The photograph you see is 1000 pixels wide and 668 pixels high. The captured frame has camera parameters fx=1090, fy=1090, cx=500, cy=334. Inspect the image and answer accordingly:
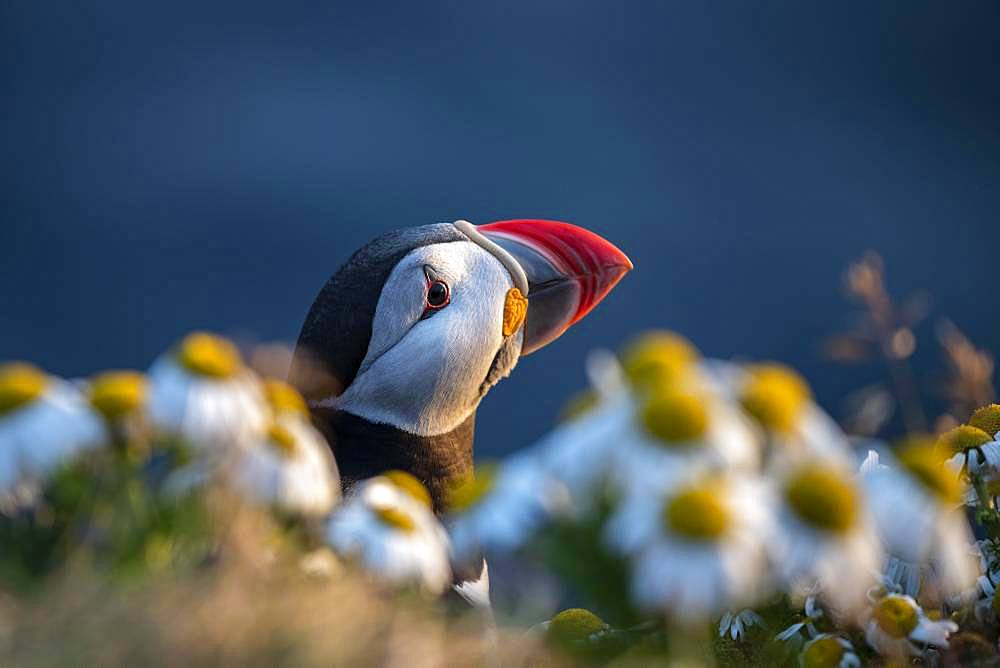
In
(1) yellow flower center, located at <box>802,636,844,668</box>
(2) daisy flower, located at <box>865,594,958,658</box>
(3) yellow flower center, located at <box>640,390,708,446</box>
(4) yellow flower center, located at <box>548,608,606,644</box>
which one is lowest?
(4) yellow flower center, located at <box>548,608,606,644</box>

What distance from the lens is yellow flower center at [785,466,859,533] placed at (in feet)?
2.91

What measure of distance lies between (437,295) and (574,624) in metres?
0.85

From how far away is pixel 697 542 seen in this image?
83 cm

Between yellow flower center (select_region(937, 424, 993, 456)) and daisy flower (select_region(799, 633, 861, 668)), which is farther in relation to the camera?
yellow flower center (select_region(937, 424, 993, 456))

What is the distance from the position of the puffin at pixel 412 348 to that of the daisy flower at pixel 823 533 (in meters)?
1.54

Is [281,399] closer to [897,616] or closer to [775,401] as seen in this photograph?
[775,401]

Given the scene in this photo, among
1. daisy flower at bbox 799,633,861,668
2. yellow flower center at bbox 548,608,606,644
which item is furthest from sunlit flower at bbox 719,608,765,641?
daisy flower at bbox 799,633,861,668

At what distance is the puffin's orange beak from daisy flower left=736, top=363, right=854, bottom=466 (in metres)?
1.74

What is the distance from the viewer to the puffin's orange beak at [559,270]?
2766 millimetres

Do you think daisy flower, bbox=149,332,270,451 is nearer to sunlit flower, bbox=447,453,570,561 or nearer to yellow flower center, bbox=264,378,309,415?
yellow flower center, bbox=264,378,309,415

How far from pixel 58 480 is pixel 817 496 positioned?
727 mm

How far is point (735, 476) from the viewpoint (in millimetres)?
881

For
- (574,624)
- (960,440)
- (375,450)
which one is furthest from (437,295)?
(960,440)

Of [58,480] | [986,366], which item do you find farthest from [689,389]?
[986,366]
